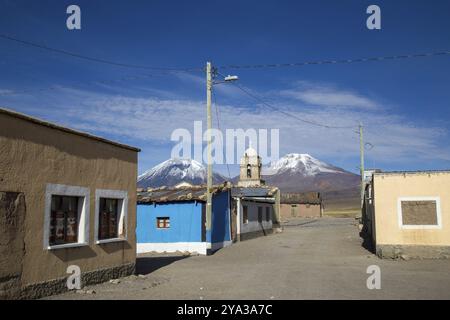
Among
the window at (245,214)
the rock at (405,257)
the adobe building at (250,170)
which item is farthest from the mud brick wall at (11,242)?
the adobe building at (250,170)

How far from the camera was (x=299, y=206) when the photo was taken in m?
82.0

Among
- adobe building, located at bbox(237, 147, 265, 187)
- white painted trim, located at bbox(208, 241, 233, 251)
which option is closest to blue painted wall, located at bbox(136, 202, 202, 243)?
white painted trim, located at bbox(208, 241, 233, 251)

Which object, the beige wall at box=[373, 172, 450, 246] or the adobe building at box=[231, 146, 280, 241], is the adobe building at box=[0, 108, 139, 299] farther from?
the adobe building at box=[231, 146, 280, 241]

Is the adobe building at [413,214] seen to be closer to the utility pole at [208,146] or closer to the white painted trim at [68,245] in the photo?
the utility pole at [208,146]

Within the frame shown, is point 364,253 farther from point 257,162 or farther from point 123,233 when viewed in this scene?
point 257,162

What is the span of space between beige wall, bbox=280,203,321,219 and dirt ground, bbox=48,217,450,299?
5991cm

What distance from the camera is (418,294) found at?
35.3 feet

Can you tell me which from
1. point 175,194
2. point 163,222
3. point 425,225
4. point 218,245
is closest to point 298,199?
point 218,245

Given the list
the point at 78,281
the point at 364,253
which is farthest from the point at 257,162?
the point at 78,281

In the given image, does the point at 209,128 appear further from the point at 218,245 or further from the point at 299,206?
the point at 299,206

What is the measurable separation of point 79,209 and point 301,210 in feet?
238

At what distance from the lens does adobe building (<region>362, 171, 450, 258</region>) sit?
18.5m

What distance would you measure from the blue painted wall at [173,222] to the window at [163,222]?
16cm

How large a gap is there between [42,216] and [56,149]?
1741mm
